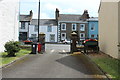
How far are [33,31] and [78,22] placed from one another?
1172cm

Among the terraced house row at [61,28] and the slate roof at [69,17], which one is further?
Result: the slate roof at [69,17]

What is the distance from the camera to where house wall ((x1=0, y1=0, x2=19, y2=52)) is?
803 inches

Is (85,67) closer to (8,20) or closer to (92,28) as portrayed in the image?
(8,20)

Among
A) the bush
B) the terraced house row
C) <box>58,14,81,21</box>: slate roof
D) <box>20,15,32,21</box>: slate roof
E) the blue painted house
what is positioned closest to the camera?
the bush

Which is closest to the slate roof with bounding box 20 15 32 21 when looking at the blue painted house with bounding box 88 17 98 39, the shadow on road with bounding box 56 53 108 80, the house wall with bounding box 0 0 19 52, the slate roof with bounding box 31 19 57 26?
the slate roof with bounding box 31 19 57 26

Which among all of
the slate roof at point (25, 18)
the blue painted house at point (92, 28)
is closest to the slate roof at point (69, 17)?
the blue painted house at point (92, 28)

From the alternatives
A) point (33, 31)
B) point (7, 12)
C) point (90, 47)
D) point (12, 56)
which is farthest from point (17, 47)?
point (33, 31)

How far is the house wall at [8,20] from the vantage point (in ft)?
66.9

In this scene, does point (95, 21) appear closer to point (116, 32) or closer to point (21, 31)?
point (21, 31)

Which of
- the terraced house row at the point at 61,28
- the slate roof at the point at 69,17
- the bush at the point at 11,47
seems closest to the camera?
the bush at the point at 11,47

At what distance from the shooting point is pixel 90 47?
21578 mm

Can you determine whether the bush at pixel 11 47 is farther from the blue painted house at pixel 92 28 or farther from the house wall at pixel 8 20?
the blue painted house at pixel 92 28

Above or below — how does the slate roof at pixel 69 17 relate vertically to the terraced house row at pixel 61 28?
above

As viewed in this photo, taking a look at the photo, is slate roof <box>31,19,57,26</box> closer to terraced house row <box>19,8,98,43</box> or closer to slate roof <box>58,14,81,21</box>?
terraced house row <box>19,8,98,43</box>
